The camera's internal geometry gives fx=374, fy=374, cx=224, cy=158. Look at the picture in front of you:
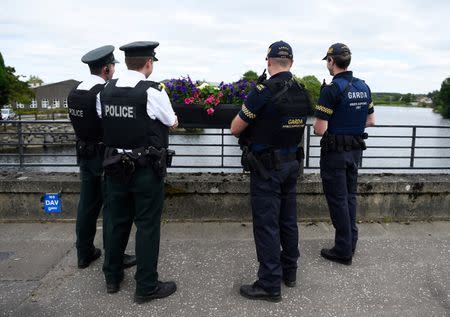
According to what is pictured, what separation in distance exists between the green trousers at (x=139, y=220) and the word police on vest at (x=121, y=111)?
0.43 m

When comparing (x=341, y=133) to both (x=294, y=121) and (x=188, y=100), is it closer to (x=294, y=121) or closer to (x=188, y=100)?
(x=294, y=121)

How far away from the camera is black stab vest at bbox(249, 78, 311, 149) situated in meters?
2.92

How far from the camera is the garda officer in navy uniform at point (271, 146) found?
2.94 m

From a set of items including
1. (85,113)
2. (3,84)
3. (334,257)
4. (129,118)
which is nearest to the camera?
(129,118)

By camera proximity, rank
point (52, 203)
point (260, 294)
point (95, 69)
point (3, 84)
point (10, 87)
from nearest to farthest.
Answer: point (260, 294) < point (95, 69) < point (52, 203) < point (3, 84) < point (10, 87)

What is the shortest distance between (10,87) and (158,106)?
62.6 m

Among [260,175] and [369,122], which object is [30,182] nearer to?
[260,175]

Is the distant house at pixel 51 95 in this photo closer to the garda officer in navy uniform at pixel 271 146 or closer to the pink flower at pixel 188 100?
the pink flower at pixel 188 100

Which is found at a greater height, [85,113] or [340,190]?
[85,113]

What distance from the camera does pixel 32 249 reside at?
13.2ft

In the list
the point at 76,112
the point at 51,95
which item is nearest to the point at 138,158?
the point at 76,112

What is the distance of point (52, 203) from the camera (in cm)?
472

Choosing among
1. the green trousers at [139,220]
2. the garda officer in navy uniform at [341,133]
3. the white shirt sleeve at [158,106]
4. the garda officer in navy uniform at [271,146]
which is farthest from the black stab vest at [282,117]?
the green trousers at [139,220]

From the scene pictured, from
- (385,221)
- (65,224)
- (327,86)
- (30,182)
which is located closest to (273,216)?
(327,86)
